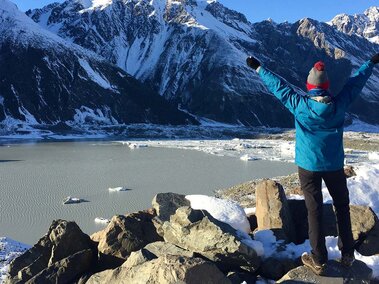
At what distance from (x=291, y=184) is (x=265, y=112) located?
457 ft

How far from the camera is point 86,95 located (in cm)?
13450

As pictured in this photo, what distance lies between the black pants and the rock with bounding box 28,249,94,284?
3.75m

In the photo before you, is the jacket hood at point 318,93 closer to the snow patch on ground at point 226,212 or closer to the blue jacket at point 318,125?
the blue jacket at point 318,125

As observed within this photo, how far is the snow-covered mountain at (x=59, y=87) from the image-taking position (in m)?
125

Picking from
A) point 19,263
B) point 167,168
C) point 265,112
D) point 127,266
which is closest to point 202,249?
point 127,266

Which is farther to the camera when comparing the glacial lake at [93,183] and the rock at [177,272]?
the glacial lake at [93,183]

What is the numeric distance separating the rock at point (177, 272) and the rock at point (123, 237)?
1.72m

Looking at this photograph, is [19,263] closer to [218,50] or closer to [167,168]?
[167,168]

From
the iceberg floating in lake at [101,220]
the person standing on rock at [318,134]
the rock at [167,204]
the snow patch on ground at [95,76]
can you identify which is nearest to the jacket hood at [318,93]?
the person standing on rock at [318,134]

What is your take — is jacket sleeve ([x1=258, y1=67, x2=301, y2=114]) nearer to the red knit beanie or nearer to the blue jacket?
the blue jacket

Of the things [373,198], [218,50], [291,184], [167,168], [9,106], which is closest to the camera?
[373,198]

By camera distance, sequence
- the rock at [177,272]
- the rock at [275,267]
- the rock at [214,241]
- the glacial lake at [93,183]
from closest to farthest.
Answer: the rock at [177,272]
the rock at [214,241]
the rock at [275,267]
the glacial lake at [93,183]

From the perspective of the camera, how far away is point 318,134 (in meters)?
5.92

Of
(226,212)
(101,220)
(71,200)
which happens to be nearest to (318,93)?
(226,212)
